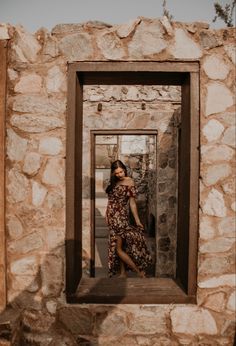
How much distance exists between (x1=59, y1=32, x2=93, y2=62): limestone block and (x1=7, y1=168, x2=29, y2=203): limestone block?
0.95 meters

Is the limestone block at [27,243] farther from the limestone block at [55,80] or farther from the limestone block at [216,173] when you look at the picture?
the limestone block at [216,173]

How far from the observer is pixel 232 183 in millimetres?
2363

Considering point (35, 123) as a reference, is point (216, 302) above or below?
→ below

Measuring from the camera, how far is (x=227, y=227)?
237cm

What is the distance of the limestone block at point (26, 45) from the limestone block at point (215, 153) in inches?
56.4

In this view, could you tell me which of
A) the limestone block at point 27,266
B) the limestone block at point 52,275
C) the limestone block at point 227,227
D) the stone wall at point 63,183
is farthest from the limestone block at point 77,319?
the limestone block at point 227,227

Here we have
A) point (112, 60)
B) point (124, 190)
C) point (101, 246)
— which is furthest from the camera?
point (101, 246)

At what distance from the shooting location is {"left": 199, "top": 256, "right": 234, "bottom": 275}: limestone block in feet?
Result: 7.79

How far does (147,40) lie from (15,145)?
1.26 meters

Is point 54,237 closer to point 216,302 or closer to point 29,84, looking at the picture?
point 29,84

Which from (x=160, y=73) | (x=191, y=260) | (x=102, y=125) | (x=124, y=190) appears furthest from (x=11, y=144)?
(x=102, y=125)

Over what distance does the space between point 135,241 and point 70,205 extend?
2222 mm

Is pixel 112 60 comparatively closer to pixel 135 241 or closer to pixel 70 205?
pixel 70 205

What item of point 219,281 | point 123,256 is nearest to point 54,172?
point 219,281
